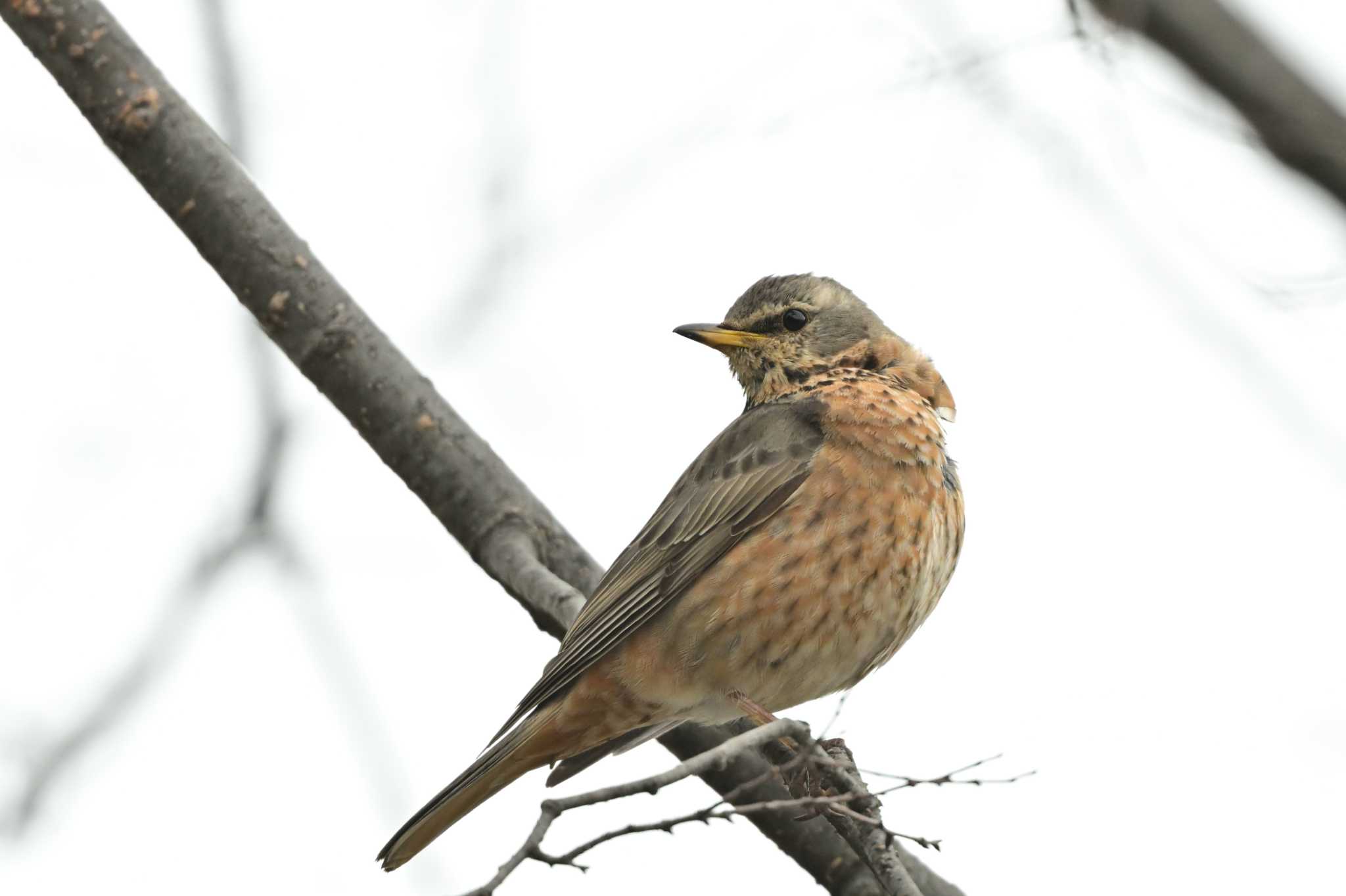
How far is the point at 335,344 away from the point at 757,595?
1.96 meters

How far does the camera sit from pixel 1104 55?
5598 millimetres

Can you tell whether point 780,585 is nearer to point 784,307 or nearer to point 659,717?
point 659,717

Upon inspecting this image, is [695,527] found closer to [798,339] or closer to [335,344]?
[798,339]

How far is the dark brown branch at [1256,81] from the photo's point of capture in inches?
167

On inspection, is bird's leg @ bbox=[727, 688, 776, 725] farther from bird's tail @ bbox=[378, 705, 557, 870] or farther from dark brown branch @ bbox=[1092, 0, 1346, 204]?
dark brown branch @ bbox=[1092, 0, 1346, 204]

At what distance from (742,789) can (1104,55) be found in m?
3.01

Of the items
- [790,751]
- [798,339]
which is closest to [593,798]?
[790,751]

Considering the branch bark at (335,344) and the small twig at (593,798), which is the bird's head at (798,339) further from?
the small twig at (593,798)

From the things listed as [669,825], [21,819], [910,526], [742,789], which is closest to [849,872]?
[910,526]

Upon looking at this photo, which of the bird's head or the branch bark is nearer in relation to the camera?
the branch bark

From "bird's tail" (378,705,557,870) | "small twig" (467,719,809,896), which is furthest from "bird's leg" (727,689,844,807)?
"small twig" (467,719,809,896)

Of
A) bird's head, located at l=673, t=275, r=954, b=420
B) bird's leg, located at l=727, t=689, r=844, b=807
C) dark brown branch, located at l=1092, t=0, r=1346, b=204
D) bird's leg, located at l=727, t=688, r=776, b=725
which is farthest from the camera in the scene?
bird's head, located at l=673, t=275, r=954, b=420

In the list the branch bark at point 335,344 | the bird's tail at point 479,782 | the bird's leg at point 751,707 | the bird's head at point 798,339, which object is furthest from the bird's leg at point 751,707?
the bird's head at point 798,339

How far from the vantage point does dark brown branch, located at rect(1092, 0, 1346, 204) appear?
4.24 m
